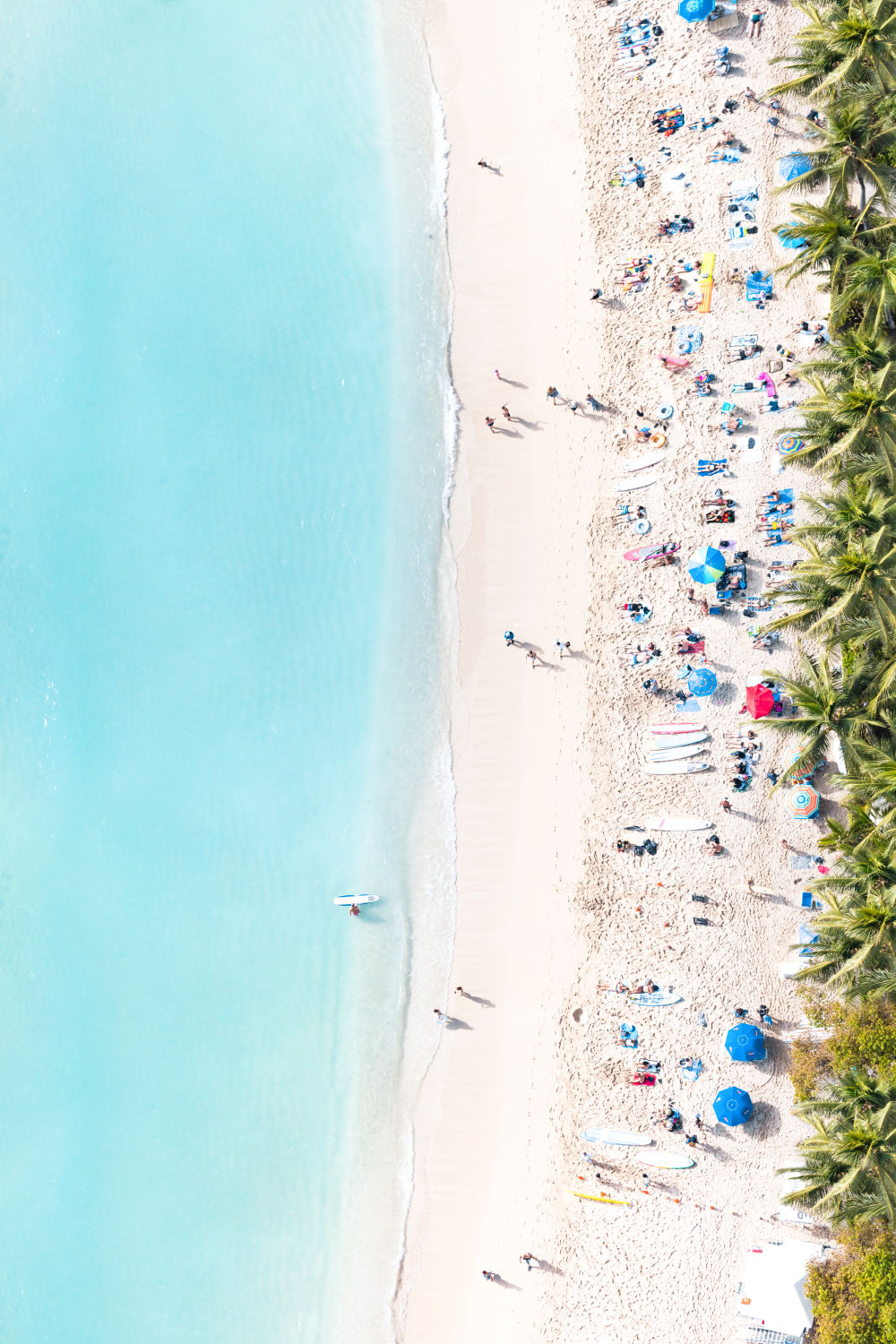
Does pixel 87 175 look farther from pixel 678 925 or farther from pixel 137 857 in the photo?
pixel 678 925

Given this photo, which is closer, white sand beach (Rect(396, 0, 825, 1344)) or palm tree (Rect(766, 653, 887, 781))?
palm tree (Rect(766, 653, 887, 781))

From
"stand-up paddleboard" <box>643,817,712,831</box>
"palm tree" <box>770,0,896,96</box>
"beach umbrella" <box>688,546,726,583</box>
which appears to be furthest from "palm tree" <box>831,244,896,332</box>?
"stand-up paddleboard" <box>643,817,712,831</box>

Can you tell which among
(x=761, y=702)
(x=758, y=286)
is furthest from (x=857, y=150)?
(x=761, y=702)

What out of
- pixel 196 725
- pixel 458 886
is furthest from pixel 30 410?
pixel 458 886

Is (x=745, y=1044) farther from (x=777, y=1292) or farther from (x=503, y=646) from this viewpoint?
(x=503, y=646)

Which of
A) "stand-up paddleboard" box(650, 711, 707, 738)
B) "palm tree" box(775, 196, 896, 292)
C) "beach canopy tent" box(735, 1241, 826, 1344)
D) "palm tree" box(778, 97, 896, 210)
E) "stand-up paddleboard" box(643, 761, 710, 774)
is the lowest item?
"beach canopy tent" box(735, 1241, 826, 1344)

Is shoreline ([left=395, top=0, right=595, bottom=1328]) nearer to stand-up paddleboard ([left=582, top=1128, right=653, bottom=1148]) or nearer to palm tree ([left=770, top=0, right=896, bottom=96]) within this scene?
stand-up paddleboard ([left=582, top=1128, right=653, bottom=1148])

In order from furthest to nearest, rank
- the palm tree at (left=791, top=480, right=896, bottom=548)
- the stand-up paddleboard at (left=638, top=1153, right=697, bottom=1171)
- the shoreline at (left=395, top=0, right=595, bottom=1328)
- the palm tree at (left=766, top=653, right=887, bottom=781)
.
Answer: the shoreline at (left=395, top=0, right=595, bottom=1328)
the stand-up paddleboard at (left=638, top=1153, right=697, bottom=1171)
the palm tree at (left=766, top=653, right=887, bottom=781)
the palm tree at (left=791, top=480, right=896, bottom=548)
